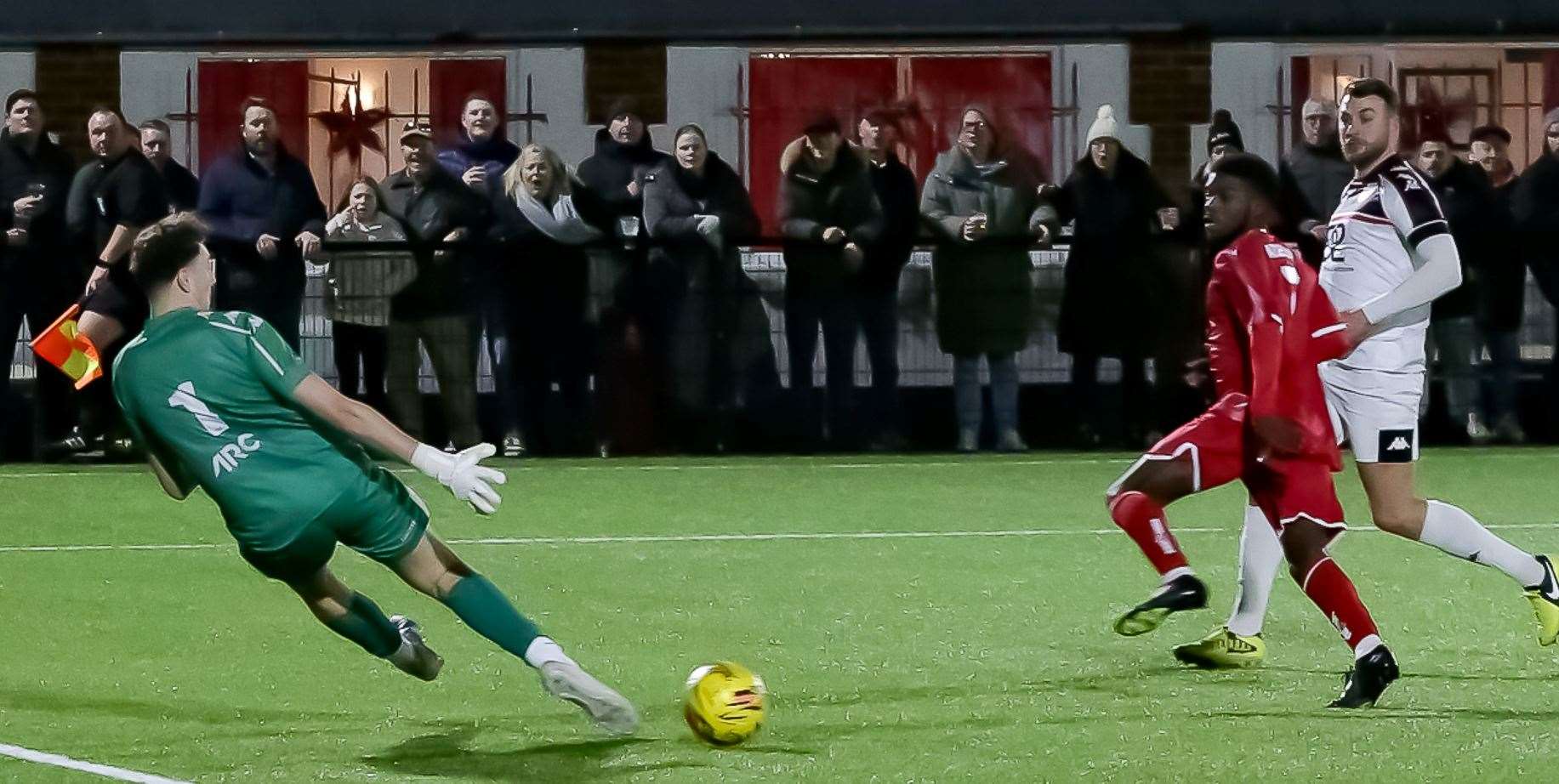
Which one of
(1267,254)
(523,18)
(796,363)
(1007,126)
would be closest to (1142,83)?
(1007,126)

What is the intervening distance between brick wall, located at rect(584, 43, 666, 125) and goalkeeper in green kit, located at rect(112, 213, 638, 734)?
545 inches

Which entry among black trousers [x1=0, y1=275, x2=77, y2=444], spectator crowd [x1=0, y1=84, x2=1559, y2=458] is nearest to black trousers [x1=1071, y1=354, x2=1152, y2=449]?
spectator crowd [x1=0, y1=84, x2=1559, y2=458]

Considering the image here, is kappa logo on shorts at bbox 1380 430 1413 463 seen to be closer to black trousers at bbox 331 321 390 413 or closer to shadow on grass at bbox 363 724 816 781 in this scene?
shadow on grass at bbox 363 724 816 781

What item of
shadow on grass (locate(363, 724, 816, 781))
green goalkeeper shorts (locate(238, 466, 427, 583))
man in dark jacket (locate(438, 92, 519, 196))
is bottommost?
shadow on grass (locate(363, 724, 816, 781))

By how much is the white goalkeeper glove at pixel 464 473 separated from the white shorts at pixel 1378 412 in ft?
8.88

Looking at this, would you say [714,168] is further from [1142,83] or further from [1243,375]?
[1243,375]

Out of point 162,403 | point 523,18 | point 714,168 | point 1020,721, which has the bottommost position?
point 1020,721

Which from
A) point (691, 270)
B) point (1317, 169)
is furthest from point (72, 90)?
point (1317, 169)

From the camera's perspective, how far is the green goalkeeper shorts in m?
6.13

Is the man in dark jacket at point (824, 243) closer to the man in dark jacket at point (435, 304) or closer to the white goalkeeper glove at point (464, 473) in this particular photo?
the man in dark jacket at point (435, 304)

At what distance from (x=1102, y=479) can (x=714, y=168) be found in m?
2.95

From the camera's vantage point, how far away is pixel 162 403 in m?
6.10

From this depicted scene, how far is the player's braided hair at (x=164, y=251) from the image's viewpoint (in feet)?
20.3

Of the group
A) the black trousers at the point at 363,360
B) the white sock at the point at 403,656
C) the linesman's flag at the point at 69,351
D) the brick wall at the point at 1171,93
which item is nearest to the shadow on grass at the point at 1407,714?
the white sock at the point at 403,656
